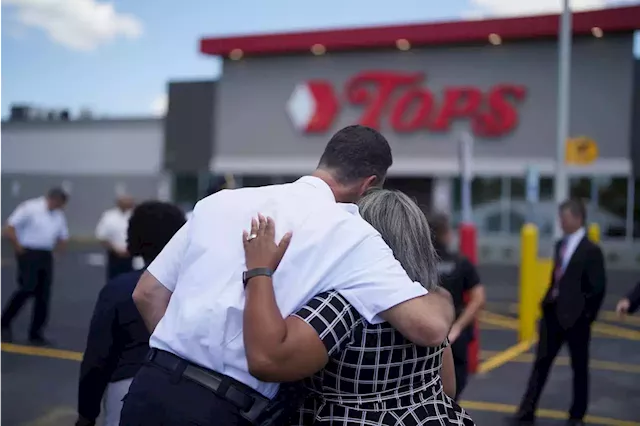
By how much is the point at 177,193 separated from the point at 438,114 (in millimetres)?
10841

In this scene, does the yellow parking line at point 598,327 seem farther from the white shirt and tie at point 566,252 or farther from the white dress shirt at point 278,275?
the white dress shirt at point 278,275

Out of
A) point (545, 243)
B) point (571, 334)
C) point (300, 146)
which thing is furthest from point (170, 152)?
point (571, 334)

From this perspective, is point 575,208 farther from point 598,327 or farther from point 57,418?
point 598,327

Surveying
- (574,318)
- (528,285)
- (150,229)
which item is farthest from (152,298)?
(528,285)

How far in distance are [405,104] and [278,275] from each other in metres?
22.6

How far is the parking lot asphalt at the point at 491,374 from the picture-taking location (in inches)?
246

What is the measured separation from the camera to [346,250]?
6.57 ft

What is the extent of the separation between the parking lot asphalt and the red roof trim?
1173cm

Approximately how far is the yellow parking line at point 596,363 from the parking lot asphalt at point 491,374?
0.01 meters

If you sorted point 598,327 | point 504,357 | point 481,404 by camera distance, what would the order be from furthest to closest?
point 598,327, point 504,357, point 481,404

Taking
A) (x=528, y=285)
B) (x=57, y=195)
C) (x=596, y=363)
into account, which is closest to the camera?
(x=596, y=363)

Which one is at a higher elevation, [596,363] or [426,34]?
[426,34]

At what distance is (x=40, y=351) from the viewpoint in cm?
829

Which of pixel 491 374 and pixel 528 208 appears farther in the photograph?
pixel 528 208
